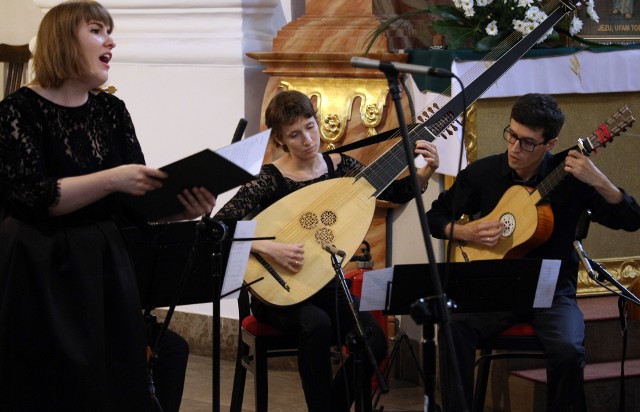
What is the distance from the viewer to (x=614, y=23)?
6.02 metres

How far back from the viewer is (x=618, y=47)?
18.8 ft

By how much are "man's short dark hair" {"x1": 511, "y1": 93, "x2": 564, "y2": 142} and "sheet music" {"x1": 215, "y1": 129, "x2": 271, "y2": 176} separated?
151 cm

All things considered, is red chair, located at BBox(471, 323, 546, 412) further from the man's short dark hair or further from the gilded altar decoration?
the gilded altar decoration

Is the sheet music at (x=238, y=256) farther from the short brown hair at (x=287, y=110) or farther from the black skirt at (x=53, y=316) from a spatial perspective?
the short brown hair at (x=287, y=110)

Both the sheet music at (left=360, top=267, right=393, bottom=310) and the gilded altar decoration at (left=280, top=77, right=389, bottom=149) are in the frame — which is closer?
the sheet music at (left=360, top=267, right=393, bottom=310)

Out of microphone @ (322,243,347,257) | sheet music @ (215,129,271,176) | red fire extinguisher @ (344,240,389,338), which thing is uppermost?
sheet music @ (215,129,271,176)

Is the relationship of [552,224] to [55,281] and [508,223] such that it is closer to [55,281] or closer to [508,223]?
[508,223]

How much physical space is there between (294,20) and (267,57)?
1.07ft

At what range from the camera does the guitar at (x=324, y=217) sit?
4613 mm

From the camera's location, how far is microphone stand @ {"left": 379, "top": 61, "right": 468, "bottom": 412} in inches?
123

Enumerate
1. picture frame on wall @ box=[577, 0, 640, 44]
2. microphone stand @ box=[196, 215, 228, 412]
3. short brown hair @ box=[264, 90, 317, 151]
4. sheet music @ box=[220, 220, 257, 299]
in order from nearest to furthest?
microphone stand @ box=[196, 215, 228, 412], sheet music @ box=[220, 220, 257, 299], short brown hair @ box=[264, 90, 317, 151], picture frame on wall @ box=[577, 0, 640, 44]

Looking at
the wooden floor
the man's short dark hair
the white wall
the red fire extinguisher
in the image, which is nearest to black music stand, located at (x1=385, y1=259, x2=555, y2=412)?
the man's short dark hair

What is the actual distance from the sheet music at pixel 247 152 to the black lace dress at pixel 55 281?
1.88 ft

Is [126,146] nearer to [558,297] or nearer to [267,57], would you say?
[558,297]
